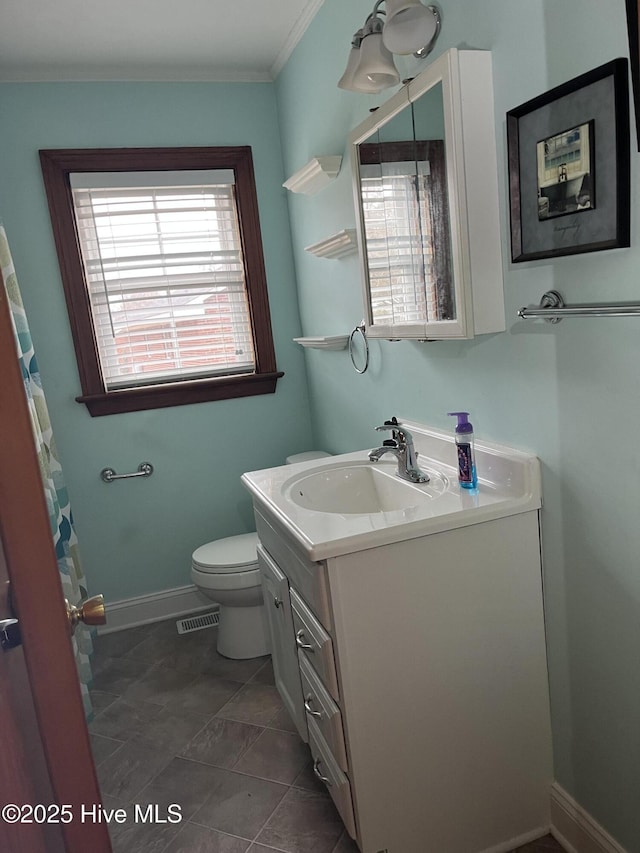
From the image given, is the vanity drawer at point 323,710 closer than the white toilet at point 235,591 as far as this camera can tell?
Yes

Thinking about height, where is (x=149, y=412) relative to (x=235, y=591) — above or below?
above

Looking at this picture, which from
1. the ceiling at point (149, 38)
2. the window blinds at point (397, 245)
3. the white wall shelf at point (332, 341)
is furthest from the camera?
the white wall shelf at point (332, 341)

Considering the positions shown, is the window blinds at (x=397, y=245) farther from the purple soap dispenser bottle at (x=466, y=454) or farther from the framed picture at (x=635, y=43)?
the framed picture at (x=635, y=43)

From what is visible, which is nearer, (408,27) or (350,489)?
(408,27)

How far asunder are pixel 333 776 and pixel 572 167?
1.50 metres

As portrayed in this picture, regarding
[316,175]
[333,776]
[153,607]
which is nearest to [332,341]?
[316,175]

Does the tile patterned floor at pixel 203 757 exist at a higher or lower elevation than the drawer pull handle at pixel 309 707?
lower

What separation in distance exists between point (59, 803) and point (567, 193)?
51.9 inches

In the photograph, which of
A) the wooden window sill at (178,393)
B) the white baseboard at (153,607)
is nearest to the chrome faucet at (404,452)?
the wooden window sill at (178,393)

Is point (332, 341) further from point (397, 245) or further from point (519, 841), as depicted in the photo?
point (519, 841)

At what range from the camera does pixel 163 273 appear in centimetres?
290

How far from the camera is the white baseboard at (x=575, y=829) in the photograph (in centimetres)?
145

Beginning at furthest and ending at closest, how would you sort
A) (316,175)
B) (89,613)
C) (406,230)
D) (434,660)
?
(316,175), (406,230), (434,660), (89,613)

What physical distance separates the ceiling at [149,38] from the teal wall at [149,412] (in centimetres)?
6
